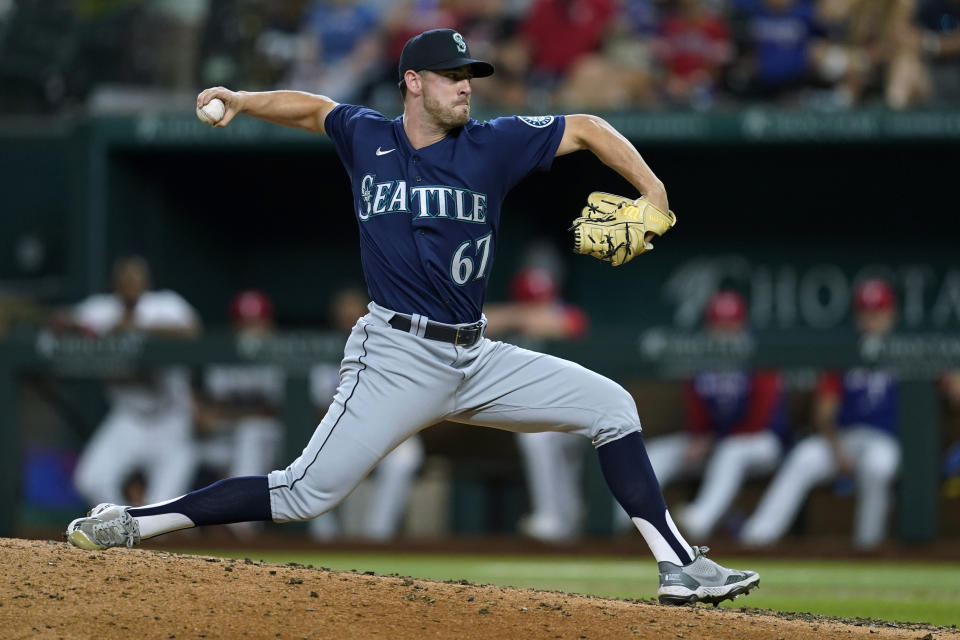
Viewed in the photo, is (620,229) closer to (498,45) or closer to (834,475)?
(834,475)

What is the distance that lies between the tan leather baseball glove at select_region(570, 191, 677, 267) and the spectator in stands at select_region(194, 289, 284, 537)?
4.80 metres

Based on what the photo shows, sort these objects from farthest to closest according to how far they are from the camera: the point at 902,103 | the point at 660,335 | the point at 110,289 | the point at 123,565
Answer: the point at 110,289 → the point at 902,103 → the point at 660,335 → the point at 123,565

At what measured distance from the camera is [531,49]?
999cm

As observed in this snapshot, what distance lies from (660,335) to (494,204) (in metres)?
4.36

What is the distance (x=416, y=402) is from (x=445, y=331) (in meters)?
0.21

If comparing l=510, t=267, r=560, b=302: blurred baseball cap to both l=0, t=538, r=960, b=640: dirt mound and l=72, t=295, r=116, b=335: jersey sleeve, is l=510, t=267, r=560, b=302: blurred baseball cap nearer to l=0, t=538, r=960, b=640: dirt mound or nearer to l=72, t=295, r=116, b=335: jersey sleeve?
l=72, t=295, r=116, b=335: jersey sleeve

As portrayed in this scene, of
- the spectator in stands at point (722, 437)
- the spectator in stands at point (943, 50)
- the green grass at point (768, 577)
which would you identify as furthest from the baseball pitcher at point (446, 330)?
the spectator in stands at point (943, 50)

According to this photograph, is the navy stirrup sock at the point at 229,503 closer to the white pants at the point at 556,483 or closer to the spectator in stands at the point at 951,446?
the white pants at the point at 556,483

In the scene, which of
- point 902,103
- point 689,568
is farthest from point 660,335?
point 689,568

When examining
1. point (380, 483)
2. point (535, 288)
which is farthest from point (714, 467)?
point (380, 483)

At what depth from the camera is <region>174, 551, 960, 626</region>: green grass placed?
5.63 meters

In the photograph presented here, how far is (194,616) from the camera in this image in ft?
12.0

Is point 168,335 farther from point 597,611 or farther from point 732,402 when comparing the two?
point 597,611

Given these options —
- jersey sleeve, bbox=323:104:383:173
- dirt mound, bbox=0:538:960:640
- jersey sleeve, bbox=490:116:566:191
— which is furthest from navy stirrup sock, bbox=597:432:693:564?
jersey sleeve, bbox=323:104:383:173
